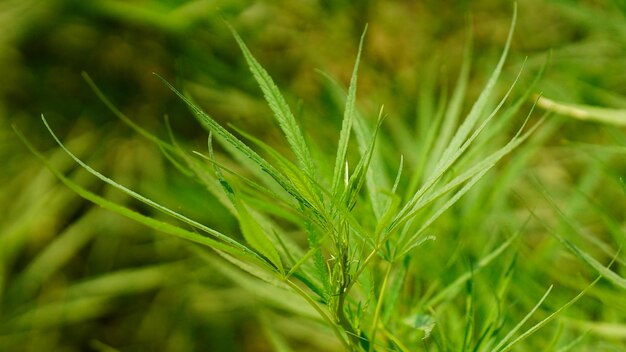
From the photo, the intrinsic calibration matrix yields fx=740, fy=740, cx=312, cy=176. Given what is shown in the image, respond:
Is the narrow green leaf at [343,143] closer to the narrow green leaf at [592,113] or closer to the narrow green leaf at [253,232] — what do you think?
the narrow green leaf at [253,232]

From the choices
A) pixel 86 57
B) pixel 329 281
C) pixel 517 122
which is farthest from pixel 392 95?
pixel 329 281

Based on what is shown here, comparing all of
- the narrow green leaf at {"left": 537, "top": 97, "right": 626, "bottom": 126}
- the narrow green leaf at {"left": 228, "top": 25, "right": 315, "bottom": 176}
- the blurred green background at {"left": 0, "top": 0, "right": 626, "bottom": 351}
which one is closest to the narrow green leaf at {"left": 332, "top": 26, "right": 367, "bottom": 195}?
the narrow green leaf at {"left": 228, "top": 25, "right": 315, "bottom": 176}

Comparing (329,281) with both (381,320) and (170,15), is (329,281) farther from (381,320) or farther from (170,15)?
(170,15)

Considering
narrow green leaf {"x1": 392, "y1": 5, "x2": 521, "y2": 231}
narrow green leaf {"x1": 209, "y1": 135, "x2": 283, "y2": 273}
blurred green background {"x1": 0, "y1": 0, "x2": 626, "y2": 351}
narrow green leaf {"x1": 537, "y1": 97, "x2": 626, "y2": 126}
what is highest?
narrow green leaf {"x1": 392, "y1": 5, "x2": 521, "y2": 231}

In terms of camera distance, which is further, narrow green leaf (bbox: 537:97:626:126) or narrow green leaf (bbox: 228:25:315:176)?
narrow green leaf (bbox: 537:97:626:126)

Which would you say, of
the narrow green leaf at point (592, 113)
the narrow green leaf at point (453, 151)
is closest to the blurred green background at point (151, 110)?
the narrow green leaf at point (592, 113)

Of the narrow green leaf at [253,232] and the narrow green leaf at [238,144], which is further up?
the narrow green leaf at [238,144]

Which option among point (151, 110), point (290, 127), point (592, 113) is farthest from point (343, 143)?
point (151, 110)

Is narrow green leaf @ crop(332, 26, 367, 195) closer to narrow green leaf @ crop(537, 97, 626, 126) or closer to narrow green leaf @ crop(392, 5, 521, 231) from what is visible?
narrow green leaf @ crop(392, 5, 521, 231)
